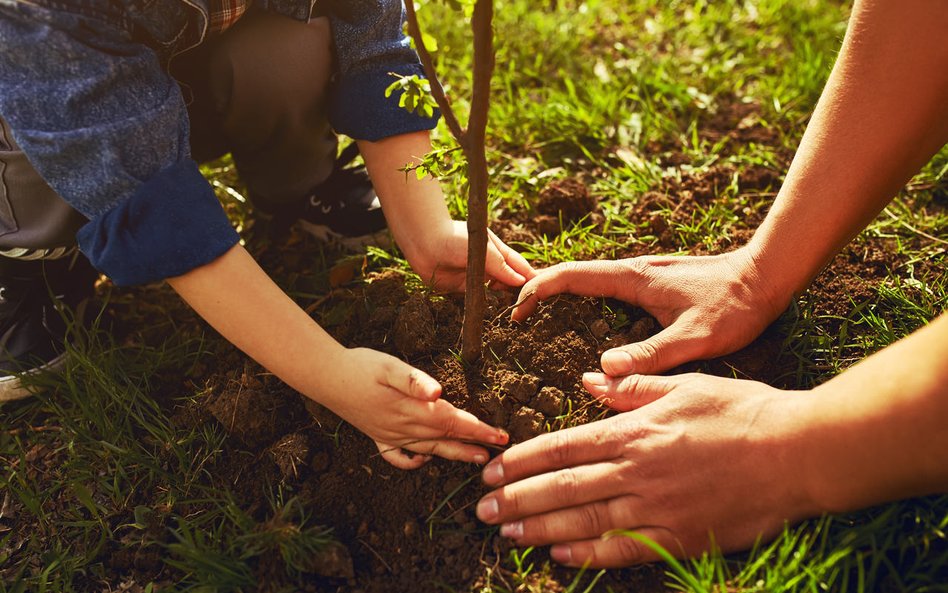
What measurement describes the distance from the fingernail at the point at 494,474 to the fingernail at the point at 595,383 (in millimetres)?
313

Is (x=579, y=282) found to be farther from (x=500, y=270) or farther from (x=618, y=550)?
(x=618, y=550)

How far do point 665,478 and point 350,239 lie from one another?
4.86ft

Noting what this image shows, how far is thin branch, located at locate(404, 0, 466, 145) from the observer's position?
1.45 meters

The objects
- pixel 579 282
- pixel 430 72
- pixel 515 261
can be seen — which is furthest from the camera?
pixel 515 261

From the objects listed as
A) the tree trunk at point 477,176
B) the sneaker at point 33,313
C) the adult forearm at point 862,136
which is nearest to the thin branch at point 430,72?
the tree trunk at point 477,176

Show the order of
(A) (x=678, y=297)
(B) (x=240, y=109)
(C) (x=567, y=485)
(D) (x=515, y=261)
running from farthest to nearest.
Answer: (B) (x=240, y=109), (D) (x=515, y=261), (A) (x=678, y=297), (C) (x=567, y=485)

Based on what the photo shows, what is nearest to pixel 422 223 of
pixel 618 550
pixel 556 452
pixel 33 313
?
pixel 556 452

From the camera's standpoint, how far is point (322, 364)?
1.76 m

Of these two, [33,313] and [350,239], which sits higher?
[350,239]

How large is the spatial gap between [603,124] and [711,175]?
1.69ft

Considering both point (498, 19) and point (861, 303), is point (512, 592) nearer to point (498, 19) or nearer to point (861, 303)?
point (861, 303)

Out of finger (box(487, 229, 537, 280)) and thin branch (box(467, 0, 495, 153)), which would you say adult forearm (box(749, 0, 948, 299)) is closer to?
finger (box(487, 229, 537, 280))

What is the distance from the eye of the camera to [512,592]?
1657 millimetres

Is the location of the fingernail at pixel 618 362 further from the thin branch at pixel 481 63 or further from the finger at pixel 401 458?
the thin branch at pixel 481 63
